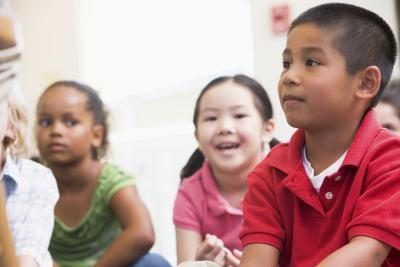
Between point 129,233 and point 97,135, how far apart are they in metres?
0.36

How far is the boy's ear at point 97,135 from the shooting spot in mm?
1584

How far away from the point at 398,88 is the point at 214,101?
0.65m

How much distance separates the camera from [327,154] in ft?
3.08

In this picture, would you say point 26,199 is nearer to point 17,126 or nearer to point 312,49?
point 17,126

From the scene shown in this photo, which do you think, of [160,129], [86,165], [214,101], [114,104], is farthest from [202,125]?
[114,104]

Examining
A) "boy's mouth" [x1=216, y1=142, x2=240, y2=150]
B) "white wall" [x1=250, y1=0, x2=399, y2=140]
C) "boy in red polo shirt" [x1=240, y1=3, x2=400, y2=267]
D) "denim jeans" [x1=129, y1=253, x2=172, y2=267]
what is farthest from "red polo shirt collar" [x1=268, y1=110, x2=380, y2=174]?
"white wall" [x1=250, y1=0, x2=399, y2=140]

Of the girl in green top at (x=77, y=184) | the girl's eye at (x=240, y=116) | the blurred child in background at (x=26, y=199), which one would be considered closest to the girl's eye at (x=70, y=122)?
the girl in green top at (x=77, y=184)

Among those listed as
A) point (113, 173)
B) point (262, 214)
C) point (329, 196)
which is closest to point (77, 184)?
point (113, 173)

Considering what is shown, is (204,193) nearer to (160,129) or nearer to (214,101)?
(214,101)

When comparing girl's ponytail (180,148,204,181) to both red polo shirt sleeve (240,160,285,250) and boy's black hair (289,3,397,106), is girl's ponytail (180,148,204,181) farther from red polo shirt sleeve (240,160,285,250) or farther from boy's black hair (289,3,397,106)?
boy's black hair (289,3,397,106)

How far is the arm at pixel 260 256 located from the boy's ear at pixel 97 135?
30.0 inches

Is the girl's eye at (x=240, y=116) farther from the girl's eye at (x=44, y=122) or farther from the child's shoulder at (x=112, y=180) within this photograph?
the girl's eye at (x=44, y=122)

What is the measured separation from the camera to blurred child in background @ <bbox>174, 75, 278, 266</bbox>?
136 centimetres

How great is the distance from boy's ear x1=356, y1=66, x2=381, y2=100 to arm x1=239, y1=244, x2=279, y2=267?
29 cm
